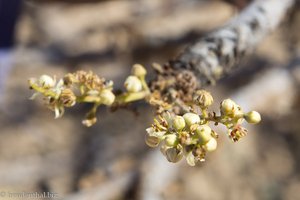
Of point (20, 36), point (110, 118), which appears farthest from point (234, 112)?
point (20, 36)

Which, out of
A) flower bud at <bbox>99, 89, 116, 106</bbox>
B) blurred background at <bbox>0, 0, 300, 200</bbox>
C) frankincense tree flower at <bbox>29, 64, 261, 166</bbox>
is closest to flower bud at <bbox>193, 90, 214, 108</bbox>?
frankincense tree flower at <bbox>29, 64, 261, 166</bbox>

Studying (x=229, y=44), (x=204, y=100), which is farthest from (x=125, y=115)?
(x=204, y=100)

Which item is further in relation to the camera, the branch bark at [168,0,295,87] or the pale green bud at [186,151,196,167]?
the branch bark at [168,0,295,87]

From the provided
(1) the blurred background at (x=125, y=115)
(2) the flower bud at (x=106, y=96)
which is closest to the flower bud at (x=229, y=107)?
(2) the flower bud at (x=106, y=96)

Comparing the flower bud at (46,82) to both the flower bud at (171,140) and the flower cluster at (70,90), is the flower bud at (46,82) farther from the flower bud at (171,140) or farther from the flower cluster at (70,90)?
the flower bud at (171,140)

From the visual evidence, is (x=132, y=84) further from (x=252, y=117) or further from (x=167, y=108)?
(x=252, y=117)

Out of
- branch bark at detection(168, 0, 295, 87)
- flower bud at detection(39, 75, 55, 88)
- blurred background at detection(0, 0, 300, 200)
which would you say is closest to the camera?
flower bud at detection(39, 75, 55, 88)

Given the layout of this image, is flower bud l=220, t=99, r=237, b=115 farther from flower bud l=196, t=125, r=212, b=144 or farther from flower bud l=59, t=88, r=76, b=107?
flower bud l=59, t=88, r=76, b=107
